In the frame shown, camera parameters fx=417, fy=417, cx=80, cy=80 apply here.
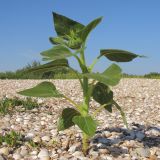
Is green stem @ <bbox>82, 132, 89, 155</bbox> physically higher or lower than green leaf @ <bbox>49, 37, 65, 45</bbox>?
lower

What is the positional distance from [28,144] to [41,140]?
0.23 m

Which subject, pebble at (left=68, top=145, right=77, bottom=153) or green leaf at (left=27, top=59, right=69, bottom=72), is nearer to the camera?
green leaf at (left=27, top=59, right=69, bottom=72)

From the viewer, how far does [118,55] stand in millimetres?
4523

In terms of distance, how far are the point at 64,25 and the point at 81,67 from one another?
564mm

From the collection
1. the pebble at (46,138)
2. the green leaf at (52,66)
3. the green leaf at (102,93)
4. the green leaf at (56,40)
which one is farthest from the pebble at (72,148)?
the green leaf at (56,40)

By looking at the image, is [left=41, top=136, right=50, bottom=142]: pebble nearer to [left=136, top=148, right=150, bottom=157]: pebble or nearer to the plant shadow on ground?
the plant shadow on ground

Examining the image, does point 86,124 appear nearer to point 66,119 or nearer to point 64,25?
point 66,119

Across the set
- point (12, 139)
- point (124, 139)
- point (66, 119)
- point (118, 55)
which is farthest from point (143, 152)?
point (12, 139)

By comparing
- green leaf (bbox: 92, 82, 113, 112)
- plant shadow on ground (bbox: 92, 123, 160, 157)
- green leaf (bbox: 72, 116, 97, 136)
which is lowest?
plant shadow on ground (bbox: 92, 123, 160, 157)

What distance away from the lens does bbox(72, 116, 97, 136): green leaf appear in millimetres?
4211

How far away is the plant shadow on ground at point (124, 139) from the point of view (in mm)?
5285

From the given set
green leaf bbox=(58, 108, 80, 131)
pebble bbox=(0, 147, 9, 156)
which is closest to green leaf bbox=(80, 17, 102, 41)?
green leaf bbox=(58, 108, 80, 131)

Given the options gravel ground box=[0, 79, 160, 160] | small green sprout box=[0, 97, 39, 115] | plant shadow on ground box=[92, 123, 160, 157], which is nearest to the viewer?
gravel ground box=[0, 79, 160, 160]

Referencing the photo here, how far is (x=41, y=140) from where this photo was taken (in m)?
5.60
